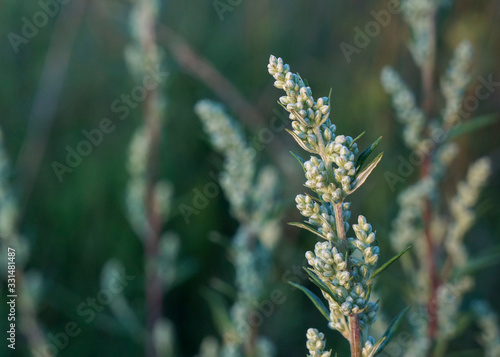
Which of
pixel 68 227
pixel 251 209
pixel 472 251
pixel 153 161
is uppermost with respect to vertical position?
pixel 68 227

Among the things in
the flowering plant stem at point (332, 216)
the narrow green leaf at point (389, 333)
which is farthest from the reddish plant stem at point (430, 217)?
the flowering plant stem at point (332, 216)

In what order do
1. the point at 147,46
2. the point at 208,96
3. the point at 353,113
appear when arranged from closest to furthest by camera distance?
the point at 147,46 < the point at 353,113 < the point at 208,96

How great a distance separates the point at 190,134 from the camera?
15.1 ft

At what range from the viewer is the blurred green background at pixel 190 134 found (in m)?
3.59

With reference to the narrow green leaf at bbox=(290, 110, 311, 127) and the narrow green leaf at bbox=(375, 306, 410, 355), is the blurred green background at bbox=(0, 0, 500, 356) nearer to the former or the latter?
the narrow green leaf at bbox=(375, 306, 410, 355)

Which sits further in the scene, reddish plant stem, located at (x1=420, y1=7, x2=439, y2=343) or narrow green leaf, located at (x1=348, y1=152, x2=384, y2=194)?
reddish plant stem, located at (x1=420, y1=7, x2=439, y2=343)

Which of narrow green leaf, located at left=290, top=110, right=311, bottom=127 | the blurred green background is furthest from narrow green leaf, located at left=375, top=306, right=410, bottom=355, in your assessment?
the blurred green background

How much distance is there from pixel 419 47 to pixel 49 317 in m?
3.06

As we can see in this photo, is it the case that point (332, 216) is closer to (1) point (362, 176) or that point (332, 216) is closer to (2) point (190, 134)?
(1) point (362, 176)

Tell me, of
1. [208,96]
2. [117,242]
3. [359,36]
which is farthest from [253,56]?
[117,242]

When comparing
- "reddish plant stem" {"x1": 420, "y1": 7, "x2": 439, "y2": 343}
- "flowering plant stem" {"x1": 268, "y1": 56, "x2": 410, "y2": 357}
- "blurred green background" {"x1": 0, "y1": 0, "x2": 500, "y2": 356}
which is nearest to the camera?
"flowering plant stem" {"x1": 268, "y1": 56, "x2": 410, "y2": 357}

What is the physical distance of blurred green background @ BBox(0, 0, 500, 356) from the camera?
3.59 metres

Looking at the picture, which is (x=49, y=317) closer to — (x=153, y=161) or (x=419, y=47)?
(x=153, y=161)

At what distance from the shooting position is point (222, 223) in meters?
4.09
